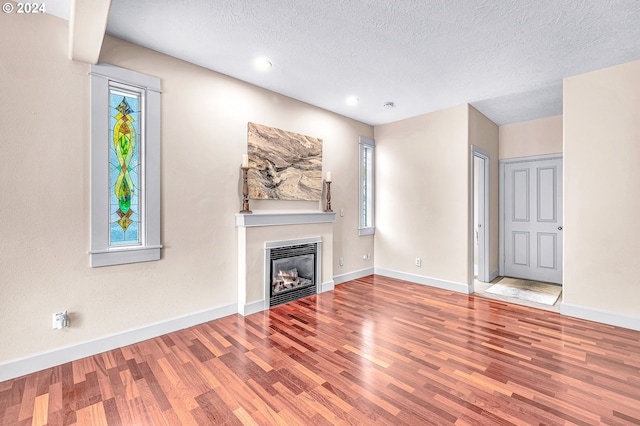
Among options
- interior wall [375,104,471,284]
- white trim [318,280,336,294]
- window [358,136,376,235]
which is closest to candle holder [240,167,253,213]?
white trim [318,280,336,294]

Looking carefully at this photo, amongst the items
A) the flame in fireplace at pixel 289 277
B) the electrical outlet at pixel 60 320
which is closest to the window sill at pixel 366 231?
the flame in fireplace at pixel 289 277

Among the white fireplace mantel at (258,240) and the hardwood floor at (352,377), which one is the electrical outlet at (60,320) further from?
the white fireplace mantel at (258,240)

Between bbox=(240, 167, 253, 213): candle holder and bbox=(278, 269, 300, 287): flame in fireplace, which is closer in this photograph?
bbox=(240, 167, 253, 213): candle holder

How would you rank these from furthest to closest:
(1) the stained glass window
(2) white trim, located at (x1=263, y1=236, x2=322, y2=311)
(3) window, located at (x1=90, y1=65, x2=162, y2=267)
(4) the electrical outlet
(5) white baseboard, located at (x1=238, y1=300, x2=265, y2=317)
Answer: (2) white trim, located at (x1=263, y1=236, x2=322, y2=311) → (5) white baseboard, located at (x1=238, y1=300, x2=265, y2=317) → (1) the stained glass window → (3) window, located at (x1=90, y1=65, x2=162, y2=267) → (4) the electrical outlet

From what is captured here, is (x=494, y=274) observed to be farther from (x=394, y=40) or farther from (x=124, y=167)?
(x=124, y=167)

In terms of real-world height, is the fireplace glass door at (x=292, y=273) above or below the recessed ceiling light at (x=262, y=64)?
below

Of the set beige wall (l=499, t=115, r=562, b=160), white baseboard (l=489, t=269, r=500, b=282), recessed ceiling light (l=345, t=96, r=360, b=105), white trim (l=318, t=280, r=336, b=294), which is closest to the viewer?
recessed ceiling light (l=345, t=96, r=360, b=105)

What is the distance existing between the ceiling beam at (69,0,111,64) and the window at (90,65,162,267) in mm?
174

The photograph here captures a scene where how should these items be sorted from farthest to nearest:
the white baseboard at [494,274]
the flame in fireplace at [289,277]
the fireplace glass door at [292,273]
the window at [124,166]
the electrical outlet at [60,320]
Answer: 1. the white baseboard at [494,274]
2. the flame in fireplace at [289,277]
3. the fireplace glass door at [292,273]
4. the window at [124,166]
5. the electrical outlet at [60,320]

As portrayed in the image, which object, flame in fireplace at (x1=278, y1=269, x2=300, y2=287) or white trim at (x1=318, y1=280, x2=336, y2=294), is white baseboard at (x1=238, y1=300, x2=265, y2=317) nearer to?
flame in fireplace at (x1=278, y1=269, x2=300, y2=287)

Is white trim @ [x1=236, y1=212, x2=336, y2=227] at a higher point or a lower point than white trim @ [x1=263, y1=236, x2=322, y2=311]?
higher

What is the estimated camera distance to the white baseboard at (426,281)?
13.8 ft

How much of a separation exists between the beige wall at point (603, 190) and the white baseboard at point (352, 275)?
2.71 meters

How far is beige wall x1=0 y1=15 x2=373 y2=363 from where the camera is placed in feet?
6.98
